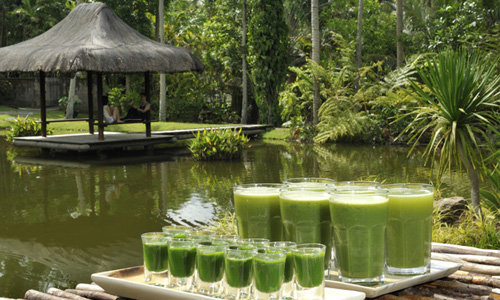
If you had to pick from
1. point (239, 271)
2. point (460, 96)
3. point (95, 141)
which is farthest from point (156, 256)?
point (95, 141)

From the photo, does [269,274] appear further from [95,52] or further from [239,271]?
[95,52]

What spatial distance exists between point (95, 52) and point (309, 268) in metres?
14.2

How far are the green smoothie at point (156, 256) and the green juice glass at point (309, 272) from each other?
454 millimetres

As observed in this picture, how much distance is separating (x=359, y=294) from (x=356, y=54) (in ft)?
66.6

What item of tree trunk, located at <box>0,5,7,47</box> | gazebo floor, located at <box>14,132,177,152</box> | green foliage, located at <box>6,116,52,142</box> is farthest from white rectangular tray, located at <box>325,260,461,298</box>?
tree trunk, located at <box>0,5,7,47</box>

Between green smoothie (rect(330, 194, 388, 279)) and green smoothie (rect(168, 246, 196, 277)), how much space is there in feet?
1.55

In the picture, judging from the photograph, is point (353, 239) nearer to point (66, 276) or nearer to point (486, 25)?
point (66, 276)

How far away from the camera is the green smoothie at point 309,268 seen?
1754 mm

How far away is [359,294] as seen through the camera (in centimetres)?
183

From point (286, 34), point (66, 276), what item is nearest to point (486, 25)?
point (286, 34)

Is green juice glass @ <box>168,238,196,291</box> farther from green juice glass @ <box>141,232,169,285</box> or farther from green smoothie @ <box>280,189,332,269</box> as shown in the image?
green smoothie @ <box>280,189,332,269</box>

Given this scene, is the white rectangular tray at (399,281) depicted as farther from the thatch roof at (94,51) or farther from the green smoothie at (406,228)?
the thatch roof at (94,51)

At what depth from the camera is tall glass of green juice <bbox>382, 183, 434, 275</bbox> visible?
6.78 feet

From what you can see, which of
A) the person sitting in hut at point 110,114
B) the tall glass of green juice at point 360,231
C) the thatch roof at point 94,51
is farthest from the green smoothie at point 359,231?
the person sitting in hut at point 110,114
